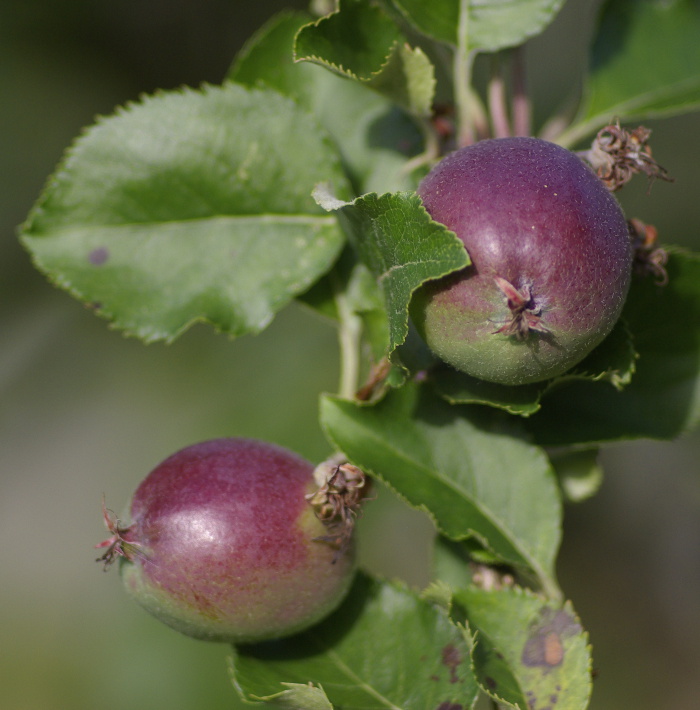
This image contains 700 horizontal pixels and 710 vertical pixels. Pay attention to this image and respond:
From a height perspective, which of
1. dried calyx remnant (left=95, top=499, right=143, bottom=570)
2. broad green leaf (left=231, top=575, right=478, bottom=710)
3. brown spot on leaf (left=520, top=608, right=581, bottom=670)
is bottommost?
brown spot on leaf (left=520, top=608, right=581, bottom=670)

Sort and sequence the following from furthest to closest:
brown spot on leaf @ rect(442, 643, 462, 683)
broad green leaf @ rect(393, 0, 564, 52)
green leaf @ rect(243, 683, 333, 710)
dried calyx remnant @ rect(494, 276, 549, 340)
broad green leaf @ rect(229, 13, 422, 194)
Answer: broad green leaf @ rect(229, 13, 422, 194)
broad green leaf @ rect(393, 0, 564, 52)
brown spot on leaf @ rect(442, 643, 462, 683)
green leaf @ rect(243, 683, 333, 710)
dried calyx remnant @ rect(494, 276, 549, 340)

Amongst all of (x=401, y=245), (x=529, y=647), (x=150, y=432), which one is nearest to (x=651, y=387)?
(x=529, y=647)

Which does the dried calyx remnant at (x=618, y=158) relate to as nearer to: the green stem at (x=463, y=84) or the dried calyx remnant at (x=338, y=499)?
the green stem at (x=463, y=84)

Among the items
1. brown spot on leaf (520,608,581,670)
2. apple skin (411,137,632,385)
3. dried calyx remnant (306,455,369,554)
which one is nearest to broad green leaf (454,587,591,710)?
brown spot on leaf (520,608,581,670)

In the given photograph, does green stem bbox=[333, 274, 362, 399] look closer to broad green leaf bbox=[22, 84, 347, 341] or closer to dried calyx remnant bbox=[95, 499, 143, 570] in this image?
broad green leaf bbox=[22, 84, 347, 341]

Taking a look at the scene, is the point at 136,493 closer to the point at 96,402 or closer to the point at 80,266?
the point at 80,266

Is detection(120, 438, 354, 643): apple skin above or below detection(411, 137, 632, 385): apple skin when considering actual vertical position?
below

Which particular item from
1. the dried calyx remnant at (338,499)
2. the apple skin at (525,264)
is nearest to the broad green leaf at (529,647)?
the dried calyx remnant at (338,499)
